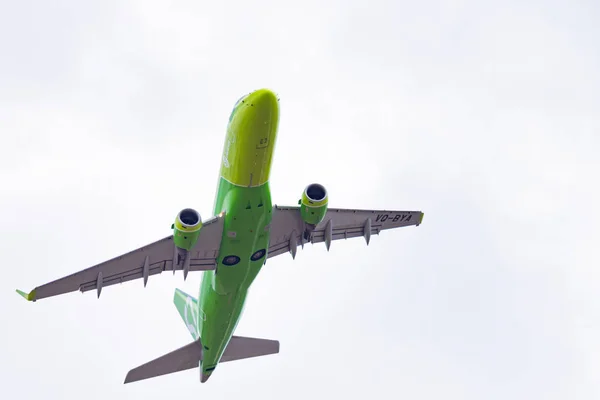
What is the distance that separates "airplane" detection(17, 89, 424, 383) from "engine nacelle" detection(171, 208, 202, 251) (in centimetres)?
4

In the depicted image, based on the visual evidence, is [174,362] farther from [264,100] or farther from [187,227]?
[264,100]

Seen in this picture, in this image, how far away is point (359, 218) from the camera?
132ft

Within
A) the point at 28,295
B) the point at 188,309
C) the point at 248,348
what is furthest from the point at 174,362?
the point at 28,295

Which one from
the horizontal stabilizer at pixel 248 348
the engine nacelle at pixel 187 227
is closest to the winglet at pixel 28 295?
the engine nacelle at pixel 187 227

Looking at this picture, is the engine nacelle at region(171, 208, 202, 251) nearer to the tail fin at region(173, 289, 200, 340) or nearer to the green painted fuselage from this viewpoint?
the green painted fuselage

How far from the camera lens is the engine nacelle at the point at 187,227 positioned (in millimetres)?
33219

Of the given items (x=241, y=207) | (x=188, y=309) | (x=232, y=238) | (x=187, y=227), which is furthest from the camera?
(x=188, y=309)

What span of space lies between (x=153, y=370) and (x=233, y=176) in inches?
573

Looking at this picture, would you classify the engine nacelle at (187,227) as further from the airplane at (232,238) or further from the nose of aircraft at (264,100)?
the nose of aircraft at (264,100)

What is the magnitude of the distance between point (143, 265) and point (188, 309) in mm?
7196

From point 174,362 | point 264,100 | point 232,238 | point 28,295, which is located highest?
point 264,100

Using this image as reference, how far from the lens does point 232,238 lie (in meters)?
34.4

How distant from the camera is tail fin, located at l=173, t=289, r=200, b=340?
41.9 metres

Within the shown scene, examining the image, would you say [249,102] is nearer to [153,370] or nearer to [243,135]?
[243,135]
